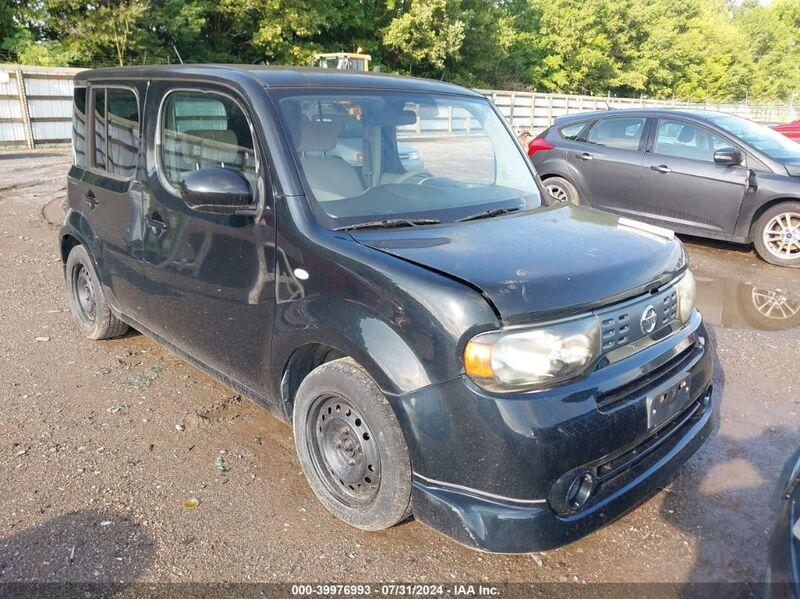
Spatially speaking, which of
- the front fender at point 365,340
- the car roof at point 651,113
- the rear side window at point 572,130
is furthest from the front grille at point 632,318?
the rear side window at point 572,130

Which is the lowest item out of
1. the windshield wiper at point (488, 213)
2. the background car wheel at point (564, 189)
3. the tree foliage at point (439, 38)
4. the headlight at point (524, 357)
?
the background car wheel at point (564, 189)

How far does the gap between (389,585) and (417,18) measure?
36.3 m

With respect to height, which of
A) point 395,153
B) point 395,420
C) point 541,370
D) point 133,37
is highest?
point 133,37

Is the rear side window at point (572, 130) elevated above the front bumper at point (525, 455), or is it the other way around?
the rear side window at point (572, 130)

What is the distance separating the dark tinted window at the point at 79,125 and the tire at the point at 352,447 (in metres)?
2.93

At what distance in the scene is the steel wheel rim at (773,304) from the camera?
19.2 ft

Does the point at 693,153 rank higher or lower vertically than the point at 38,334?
higher

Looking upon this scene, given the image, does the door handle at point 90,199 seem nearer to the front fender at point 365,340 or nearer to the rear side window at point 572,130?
the front fender at point 365,340

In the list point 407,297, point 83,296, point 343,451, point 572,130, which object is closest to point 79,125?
point 83,296

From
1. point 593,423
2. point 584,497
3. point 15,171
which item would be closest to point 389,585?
point 584,497

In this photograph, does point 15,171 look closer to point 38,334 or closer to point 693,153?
point 38,334

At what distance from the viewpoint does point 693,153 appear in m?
7.83

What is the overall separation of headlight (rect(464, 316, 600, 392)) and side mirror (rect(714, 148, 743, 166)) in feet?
20.4

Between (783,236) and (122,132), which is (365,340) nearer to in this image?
(122,132)
